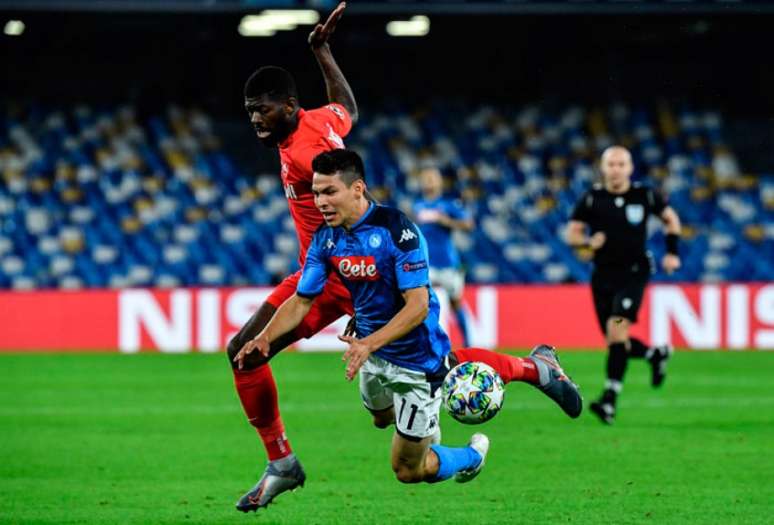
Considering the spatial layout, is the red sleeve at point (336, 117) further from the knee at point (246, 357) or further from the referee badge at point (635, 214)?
the referee badge at point (635, 214)

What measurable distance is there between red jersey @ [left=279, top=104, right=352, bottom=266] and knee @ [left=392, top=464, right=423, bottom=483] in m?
1.41

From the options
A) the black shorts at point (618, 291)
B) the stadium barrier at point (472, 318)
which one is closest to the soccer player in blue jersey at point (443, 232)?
the stadium barrier at point (472, 318)

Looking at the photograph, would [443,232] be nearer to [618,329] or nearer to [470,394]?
[618,329]

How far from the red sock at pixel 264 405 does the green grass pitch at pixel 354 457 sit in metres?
0.34

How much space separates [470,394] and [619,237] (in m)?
4.80

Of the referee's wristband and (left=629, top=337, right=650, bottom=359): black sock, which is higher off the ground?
the referee's wristband

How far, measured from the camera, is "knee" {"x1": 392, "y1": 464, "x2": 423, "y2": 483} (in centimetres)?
680

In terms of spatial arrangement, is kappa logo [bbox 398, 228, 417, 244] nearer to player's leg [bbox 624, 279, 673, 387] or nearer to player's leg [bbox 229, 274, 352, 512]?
player's leg [bbox 229, 274, 352, 512]

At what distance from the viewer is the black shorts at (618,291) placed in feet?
36.4

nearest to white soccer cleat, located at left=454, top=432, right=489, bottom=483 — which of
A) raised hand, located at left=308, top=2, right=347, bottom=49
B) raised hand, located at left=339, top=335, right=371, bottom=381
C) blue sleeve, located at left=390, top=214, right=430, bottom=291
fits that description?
blue sleeve, located at left=390, top=214, right=430, bottom=291

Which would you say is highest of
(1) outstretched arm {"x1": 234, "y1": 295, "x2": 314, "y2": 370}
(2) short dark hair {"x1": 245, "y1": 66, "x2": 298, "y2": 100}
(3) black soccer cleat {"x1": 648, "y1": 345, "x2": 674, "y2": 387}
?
(2) short dark hair {"x1": 245, "y1": 66, "x2": 298, "y2": 100}

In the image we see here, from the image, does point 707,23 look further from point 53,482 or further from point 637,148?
point 53,482

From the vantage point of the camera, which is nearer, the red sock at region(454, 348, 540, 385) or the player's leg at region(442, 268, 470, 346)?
the red sock at region(454, 348, 540, 385)

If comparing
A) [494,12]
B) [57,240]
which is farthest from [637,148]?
[57,240]
